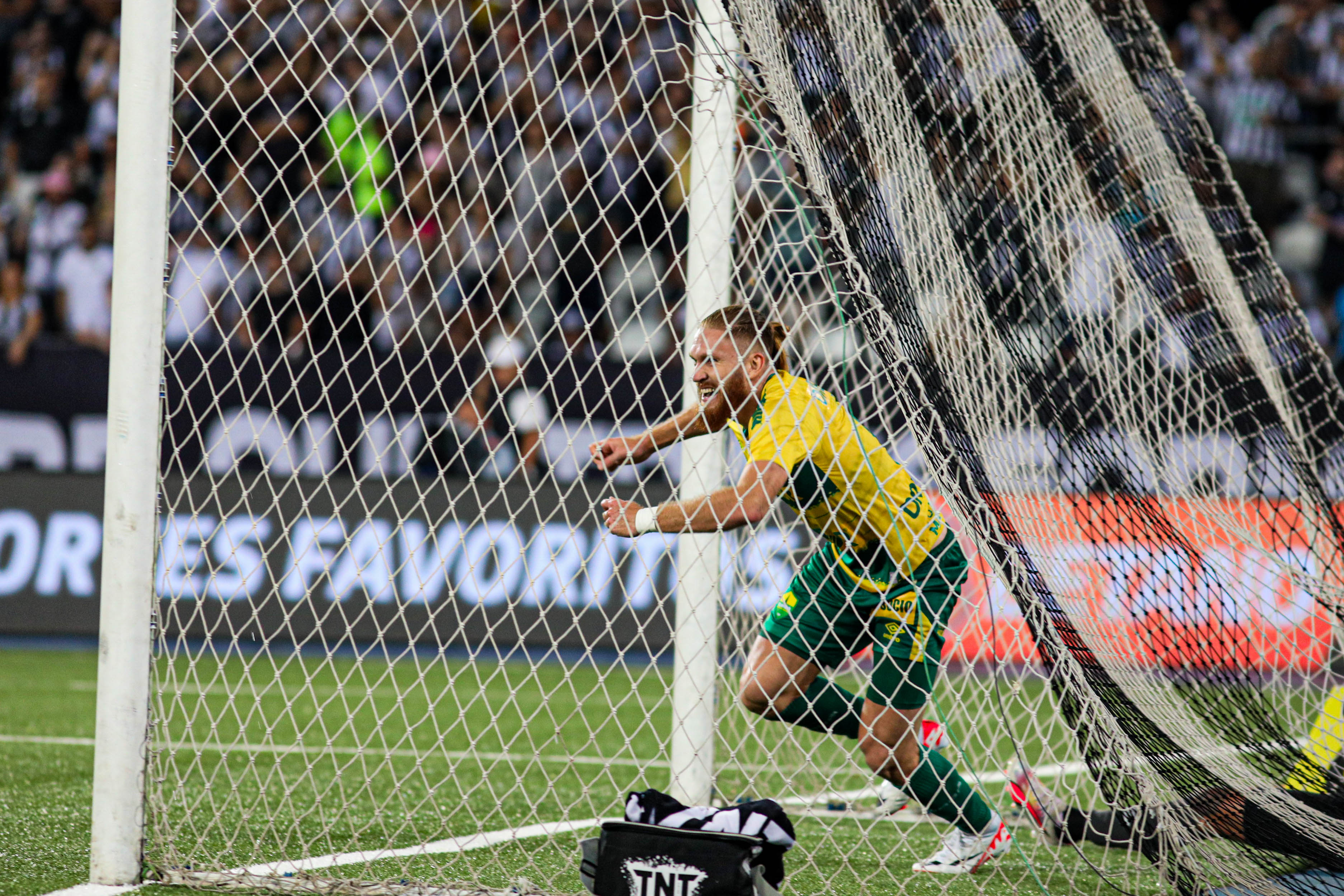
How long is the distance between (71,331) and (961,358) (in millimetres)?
7951

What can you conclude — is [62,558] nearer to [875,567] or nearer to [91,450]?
[91,450]

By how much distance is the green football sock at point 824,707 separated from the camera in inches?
156

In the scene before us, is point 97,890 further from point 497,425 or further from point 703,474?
point 497,425

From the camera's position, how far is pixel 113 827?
11.2ft

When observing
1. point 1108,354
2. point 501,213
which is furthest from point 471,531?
point 1108,354

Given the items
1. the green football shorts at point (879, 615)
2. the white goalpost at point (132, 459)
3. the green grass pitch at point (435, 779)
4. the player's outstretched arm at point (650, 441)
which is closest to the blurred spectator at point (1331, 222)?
the green grass pitch at point (435, 779)

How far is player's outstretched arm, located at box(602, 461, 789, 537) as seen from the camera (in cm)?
329

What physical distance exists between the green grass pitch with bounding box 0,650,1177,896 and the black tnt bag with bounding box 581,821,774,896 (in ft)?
1.51

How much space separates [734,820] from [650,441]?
4.00ft

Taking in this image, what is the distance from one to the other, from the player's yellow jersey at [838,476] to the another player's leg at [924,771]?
0.26m

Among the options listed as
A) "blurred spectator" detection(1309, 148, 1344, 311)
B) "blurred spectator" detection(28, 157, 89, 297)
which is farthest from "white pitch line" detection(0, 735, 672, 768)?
"blurred spectator" detection(1309, 148, 1344, 311)

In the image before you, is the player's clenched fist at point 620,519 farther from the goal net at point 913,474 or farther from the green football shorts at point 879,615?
the green football shorts at point 879,615

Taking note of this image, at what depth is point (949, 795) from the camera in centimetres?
385

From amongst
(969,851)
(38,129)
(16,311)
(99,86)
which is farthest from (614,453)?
(38,129)
